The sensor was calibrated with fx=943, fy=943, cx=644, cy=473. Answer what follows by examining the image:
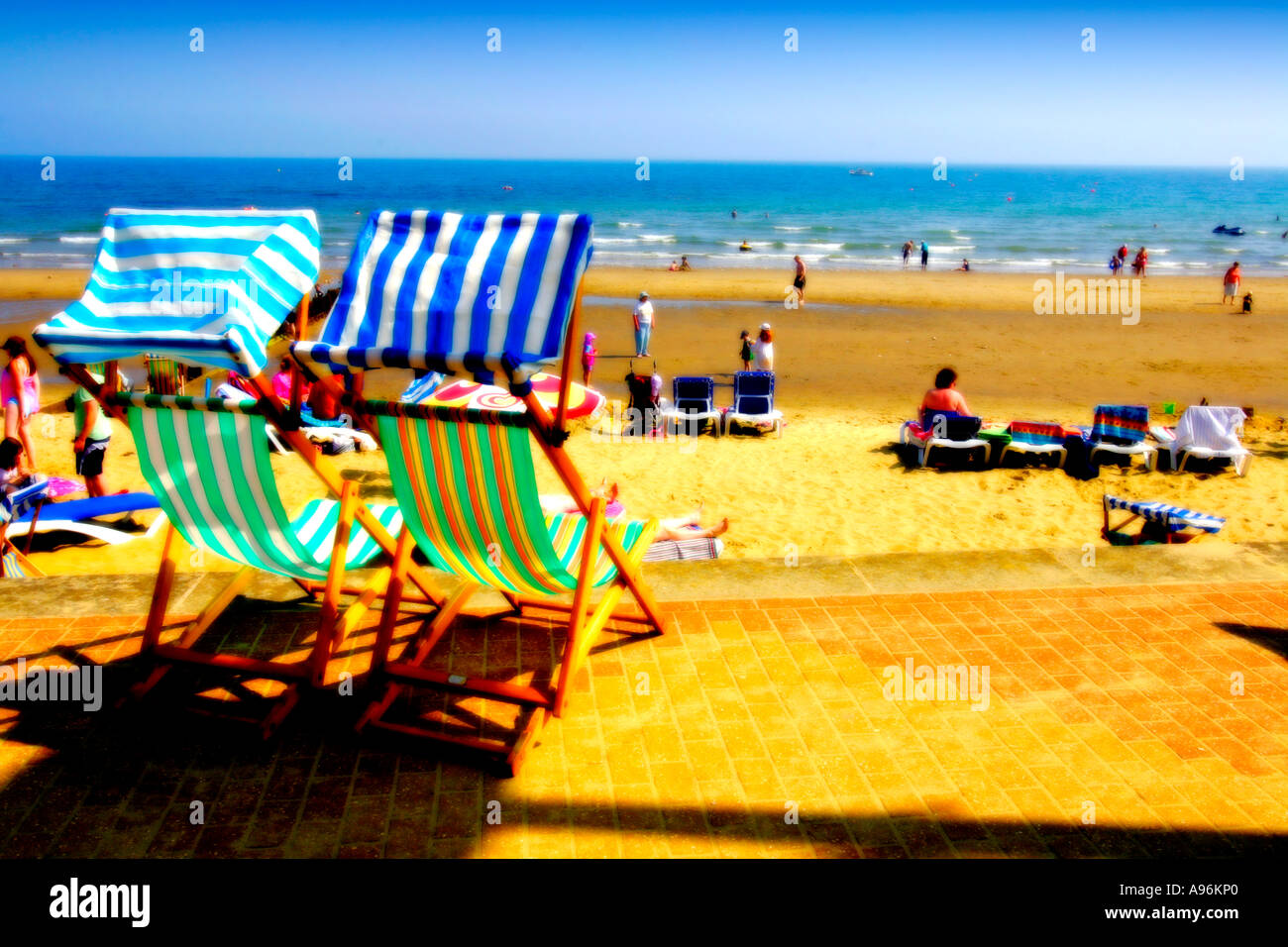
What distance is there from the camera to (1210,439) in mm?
9984

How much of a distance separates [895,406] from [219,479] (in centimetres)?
1164

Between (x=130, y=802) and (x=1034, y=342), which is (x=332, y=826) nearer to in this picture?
(x=130, y=802)

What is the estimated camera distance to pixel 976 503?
8.94 metres

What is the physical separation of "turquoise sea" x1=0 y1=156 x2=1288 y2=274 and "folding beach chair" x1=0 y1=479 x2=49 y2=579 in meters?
14.9

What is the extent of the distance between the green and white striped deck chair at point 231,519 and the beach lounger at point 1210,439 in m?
9.17

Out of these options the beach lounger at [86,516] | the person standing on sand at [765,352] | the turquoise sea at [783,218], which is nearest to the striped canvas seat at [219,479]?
the beach lounger at [86,516]

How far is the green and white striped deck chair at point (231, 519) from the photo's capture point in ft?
10.9

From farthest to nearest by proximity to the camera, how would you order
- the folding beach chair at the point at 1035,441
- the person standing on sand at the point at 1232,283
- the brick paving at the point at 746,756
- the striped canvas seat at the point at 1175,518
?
the person standing on sand at the point at 1232,283, the folding beach chair at the point at 1035,441, the striped canvas seat at the point at 1175,518, the brick paving at the point at 746,756

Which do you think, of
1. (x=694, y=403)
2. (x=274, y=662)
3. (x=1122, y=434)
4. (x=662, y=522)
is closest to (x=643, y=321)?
(x=694, y=403)

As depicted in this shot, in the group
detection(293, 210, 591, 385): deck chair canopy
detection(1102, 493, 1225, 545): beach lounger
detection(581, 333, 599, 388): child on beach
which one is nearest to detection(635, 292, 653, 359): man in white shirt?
detection(581, 333, 599, 388): child on beach

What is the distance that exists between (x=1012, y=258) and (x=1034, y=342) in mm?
23306

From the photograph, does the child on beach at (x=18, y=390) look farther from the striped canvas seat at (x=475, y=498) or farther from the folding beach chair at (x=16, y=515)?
the striped canvas seat at (x=475, y=498)

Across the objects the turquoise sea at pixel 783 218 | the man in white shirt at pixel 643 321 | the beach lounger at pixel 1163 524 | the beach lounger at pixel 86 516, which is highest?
the turquoise sea at pixel 783 218
